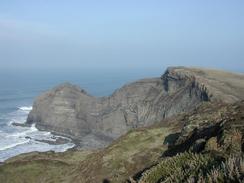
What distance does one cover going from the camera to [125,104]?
13762cm

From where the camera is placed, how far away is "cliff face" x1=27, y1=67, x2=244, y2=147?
118 m

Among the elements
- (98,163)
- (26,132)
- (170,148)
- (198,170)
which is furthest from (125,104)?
(198,170)

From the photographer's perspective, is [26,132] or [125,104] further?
[125,104]

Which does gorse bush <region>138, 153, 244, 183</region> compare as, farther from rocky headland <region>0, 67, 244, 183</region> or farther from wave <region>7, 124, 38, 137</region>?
wave <region>7, 124, 38, 137</region>

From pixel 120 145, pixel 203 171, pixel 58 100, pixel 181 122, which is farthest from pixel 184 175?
pixel 58 100

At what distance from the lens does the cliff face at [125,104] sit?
387 ft

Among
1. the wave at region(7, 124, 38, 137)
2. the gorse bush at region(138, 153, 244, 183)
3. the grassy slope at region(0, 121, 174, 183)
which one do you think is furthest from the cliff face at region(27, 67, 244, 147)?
the gorse bush at region(138, 153, 244, 183)

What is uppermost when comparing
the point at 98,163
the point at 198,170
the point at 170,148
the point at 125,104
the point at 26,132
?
the point at 198,170

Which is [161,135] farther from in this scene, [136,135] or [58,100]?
[58,100]

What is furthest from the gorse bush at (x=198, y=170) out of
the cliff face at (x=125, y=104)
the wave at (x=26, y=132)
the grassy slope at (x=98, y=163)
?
the wave at (x=26, y=132)

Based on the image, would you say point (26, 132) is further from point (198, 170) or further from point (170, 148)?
point (198, 170)

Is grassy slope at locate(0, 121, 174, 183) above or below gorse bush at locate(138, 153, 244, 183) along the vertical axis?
below

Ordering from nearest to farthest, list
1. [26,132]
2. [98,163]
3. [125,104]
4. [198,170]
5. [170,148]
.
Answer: [198,170], [170,148], [98,163], [26,132], [125,104]

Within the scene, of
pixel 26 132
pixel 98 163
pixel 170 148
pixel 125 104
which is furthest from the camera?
pixel 125 104
